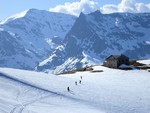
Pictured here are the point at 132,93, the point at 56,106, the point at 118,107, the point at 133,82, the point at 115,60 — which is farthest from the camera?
the point at 115,60

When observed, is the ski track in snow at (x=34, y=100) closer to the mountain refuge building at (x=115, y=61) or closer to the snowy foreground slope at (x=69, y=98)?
the snowy foreground slope at (x=69, y=98)

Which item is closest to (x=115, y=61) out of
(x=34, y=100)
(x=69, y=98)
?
(x=69, y=98)

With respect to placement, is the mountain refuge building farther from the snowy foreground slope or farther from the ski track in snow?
the ski track in snow

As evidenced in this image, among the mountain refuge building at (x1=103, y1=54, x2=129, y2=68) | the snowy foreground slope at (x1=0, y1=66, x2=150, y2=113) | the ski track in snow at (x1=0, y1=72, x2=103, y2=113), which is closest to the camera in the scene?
the ski track in snow at (x1=0, y1=72, x2=103, y2=113)

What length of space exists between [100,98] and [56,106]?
530 inches

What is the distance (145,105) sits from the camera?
2402 inches

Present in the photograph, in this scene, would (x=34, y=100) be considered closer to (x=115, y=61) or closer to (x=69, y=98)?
(x=69, y=98)

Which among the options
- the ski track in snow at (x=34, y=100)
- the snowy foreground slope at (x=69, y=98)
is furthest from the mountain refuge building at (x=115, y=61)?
the ski track in snow at (x=34, y=100)

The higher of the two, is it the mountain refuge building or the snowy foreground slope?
the mountain refuge building

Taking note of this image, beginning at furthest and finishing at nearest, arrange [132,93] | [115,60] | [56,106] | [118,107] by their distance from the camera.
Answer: [115,60]
[132,93]
[118,107]
[56,106]

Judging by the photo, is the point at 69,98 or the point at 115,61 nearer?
the point at 69,98

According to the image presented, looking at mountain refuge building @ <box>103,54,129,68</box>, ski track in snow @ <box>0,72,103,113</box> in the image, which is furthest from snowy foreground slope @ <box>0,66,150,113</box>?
mountain refuge building @ <box>103,54,129,68</box>

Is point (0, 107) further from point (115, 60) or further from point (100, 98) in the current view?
point (115, 60)

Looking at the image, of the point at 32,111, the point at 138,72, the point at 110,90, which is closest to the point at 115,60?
the point at 138,72
